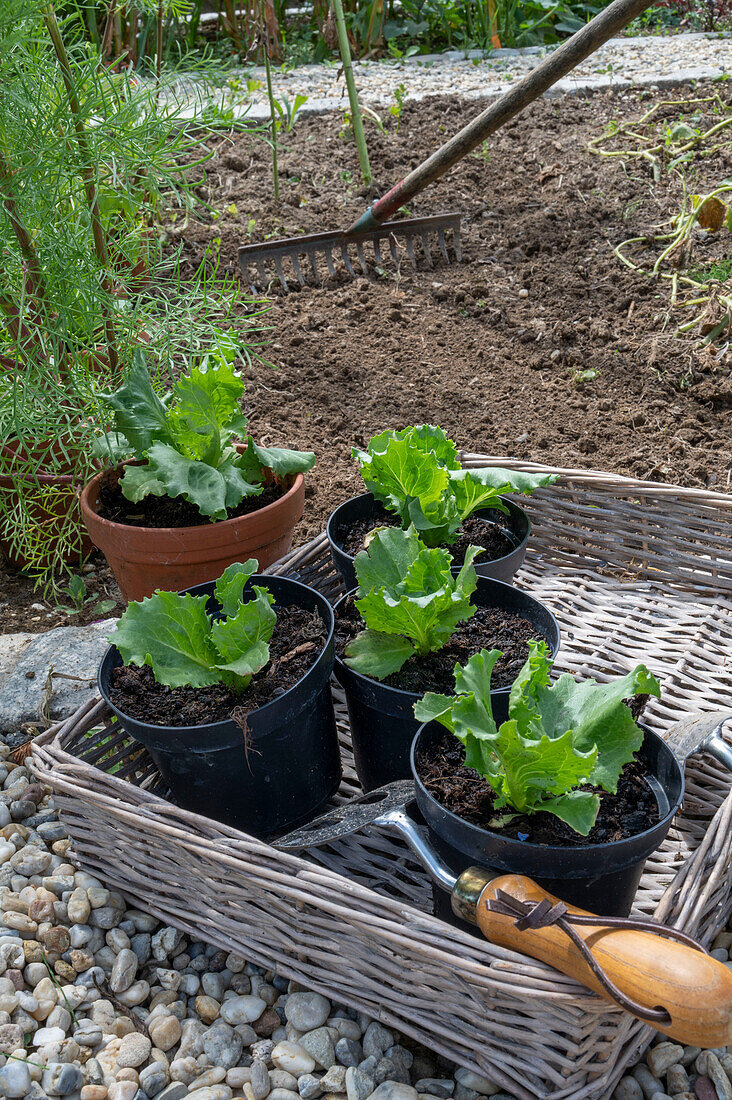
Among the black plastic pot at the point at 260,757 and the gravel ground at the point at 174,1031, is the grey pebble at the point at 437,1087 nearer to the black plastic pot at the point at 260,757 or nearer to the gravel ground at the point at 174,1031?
the gravel ground at the point at 174,1031

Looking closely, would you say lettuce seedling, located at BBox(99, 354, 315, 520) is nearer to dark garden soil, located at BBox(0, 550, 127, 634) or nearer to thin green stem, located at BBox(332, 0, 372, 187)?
dark garden soil, located at BBox(0, 550, 127, 634)

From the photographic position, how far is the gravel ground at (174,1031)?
1194 mm

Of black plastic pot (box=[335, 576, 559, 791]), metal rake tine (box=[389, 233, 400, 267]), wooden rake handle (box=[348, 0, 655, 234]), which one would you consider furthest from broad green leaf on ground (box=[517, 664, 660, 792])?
metal rake tine (box=[389, 233, 400, 267])

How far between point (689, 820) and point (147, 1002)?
2.96 ft

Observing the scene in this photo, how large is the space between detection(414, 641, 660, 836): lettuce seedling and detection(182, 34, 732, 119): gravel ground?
4.81 metres

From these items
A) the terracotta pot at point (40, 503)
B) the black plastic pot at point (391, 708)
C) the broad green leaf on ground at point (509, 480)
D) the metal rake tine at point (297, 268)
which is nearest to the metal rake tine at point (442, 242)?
the metal rake tine at point (297, 268)

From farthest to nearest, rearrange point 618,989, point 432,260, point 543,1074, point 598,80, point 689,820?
point 598,80
point 432,260
point 689,820
point 543,1074
point 618,989

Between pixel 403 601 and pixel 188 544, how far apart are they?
64cm

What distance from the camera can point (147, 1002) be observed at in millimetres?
1369

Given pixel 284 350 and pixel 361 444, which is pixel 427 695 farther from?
pixel 284 350

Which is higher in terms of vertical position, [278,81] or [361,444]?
[278,81]

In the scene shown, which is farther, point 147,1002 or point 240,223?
point 240,223

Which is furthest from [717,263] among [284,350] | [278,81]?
[278,81]

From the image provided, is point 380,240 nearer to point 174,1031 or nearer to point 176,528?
point 176,528
